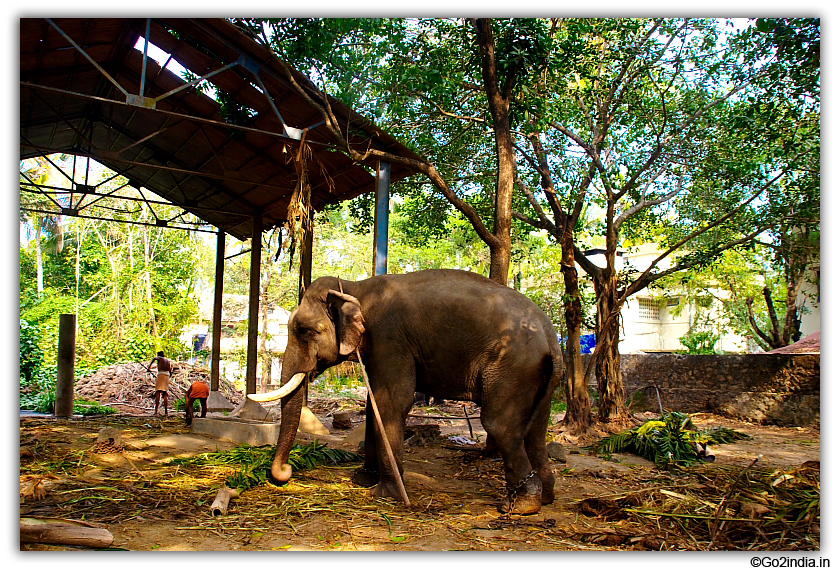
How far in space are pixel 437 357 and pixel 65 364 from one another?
7.49 m

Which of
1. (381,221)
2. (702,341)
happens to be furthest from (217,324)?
(702,341)

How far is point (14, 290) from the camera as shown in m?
4.15

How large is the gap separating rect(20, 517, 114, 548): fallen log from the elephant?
1.69 meters

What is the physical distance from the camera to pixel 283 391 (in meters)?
5.35

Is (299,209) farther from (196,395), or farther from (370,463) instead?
(196,395)

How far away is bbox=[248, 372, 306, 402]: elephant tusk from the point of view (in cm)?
518

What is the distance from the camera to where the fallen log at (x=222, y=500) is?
183 inches

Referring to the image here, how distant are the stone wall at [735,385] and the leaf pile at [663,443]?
2.48 metres

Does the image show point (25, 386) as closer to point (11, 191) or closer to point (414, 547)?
point (11, 191)

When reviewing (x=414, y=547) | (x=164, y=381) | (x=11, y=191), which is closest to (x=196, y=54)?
(x=11, y=191)

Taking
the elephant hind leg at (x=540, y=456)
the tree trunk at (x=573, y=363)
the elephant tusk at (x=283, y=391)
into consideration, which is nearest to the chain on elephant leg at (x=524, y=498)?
the elephant hind leg at (x=540, y=456)

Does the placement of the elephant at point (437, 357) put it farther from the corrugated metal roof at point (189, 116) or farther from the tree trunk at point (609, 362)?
the tree trunk at point (609, 362)

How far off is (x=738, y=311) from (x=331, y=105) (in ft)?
52.5

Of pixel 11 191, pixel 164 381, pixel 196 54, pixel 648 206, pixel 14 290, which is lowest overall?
pixel 164 381
